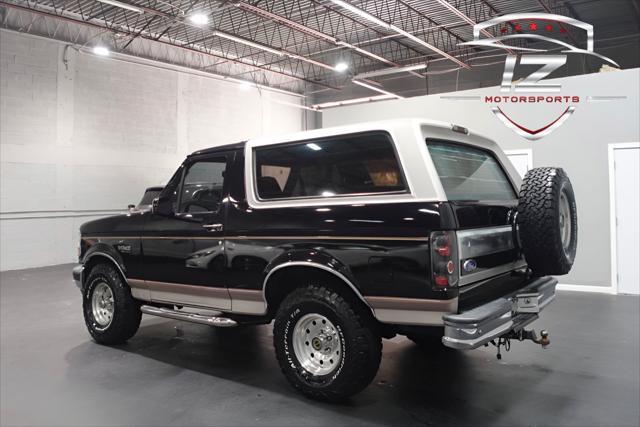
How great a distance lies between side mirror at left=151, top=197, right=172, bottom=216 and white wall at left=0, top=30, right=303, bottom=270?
8.37 m

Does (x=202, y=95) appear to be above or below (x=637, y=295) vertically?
above

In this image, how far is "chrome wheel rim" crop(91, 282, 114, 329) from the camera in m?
4.78

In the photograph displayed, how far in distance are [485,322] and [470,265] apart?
0.34 metres

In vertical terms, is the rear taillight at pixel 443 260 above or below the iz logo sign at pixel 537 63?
below

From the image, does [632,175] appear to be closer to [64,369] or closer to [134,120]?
[64,369]

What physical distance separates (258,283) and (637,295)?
644 centimetres

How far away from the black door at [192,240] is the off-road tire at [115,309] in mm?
426

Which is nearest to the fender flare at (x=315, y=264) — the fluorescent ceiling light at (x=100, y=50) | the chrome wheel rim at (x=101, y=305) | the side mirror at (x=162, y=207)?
the side mirror at (x=162, y=207)

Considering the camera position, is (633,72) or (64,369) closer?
(64,369)

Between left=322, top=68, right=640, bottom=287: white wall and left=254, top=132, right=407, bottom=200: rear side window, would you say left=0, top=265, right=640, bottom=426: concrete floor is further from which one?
left=322, top=68, right=640, bottom=287: white wall

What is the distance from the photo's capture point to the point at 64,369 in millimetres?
4098

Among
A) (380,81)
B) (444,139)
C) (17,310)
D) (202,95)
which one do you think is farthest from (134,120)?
(444,139)

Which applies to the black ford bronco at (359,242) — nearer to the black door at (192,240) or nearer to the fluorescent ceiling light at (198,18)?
the black door at (192,240)

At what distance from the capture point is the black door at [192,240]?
12.5ft
